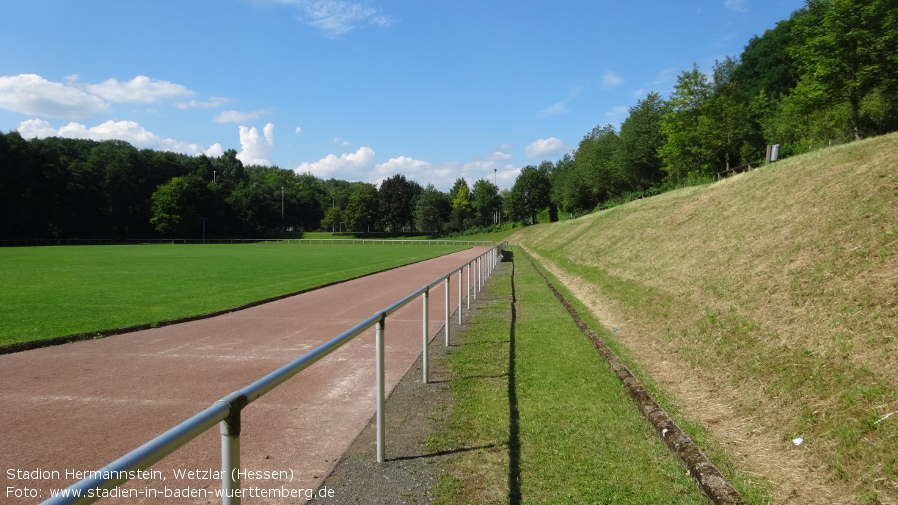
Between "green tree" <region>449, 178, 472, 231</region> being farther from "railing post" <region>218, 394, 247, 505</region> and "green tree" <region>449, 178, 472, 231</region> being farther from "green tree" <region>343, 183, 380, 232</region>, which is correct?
"railing post" <region>218, 394, 247, 505</region>

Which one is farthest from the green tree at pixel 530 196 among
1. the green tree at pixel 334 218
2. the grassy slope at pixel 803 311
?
the grassy slope at pixel 803 311

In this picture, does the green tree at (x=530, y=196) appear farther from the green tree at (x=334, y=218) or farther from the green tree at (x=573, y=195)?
the green tree at (x=334, y=218)

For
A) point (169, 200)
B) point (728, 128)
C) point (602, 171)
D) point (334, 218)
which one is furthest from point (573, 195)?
point (169, 200)

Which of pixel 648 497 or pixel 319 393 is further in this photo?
pixel 319 393

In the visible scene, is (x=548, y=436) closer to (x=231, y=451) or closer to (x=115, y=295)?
(x=231, y=451)

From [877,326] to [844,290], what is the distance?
44.4 inches

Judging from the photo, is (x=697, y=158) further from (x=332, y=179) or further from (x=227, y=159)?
(x=332, y=179)

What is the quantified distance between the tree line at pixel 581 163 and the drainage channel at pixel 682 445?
1217 inches

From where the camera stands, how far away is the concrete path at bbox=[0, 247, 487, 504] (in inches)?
161

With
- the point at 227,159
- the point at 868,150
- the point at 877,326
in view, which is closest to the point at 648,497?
the point at 877,326

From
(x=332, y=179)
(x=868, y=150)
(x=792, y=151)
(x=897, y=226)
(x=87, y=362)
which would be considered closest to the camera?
(x=897, y=226)

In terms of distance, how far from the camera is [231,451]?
2.15m

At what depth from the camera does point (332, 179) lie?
617ft

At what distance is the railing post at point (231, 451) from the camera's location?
2.11 meters
